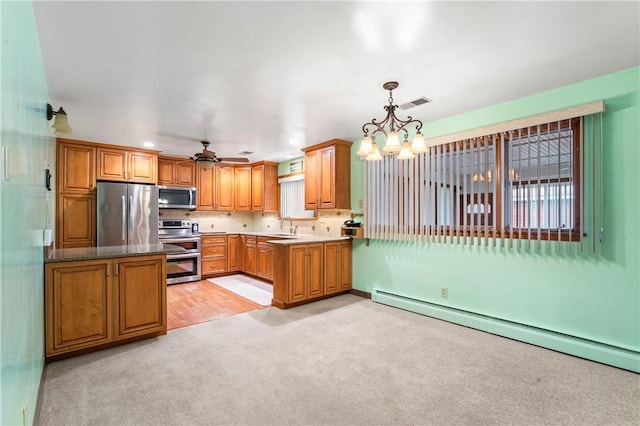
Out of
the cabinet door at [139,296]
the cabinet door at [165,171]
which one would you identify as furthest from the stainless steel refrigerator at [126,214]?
the cabinet door at [139,296]

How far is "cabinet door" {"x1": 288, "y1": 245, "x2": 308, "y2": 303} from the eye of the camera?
4.20 m

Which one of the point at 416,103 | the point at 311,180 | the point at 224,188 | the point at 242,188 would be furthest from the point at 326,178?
the point at 224,188

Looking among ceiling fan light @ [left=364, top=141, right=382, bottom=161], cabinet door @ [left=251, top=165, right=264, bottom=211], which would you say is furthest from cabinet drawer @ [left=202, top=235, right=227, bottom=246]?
ceiling fan light @ [left=364, top=141, right=382, bottom=161]

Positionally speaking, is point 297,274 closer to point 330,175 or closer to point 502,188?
point 330,175

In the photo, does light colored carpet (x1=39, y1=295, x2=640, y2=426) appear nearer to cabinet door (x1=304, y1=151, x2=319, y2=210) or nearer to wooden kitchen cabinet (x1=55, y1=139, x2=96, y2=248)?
cabinet door (x1=304, y1=151, x2=319, y2=210)

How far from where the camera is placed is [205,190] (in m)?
6.51

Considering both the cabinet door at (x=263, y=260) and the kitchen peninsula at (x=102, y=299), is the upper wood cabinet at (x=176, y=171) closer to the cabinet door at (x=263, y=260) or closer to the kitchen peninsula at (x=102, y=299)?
the cabinet door at (x=263, y=260)

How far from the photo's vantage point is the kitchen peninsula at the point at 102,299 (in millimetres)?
2643

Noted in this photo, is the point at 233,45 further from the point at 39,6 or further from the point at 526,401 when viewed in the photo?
the point at 526,401

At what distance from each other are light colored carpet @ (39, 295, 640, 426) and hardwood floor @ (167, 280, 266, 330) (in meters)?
0.47

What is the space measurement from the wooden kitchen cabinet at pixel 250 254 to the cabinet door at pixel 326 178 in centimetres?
201

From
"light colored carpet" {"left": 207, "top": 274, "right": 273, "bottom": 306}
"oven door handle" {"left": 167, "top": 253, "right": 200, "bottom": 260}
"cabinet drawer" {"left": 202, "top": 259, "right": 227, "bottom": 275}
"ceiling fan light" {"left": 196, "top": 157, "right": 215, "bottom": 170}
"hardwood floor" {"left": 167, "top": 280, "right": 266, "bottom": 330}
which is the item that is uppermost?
"ceiling fan light" {"left": 196, "top": 157, "right": 215, "bottom": 170}

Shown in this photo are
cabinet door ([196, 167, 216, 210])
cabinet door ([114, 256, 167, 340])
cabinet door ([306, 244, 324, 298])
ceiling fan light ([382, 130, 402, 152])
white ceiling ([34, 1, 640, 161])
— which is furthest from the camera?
cabinet door ([196, 167, 216, 210])

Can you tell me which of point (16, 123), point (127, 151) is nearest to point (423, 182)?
point (16, 123)
